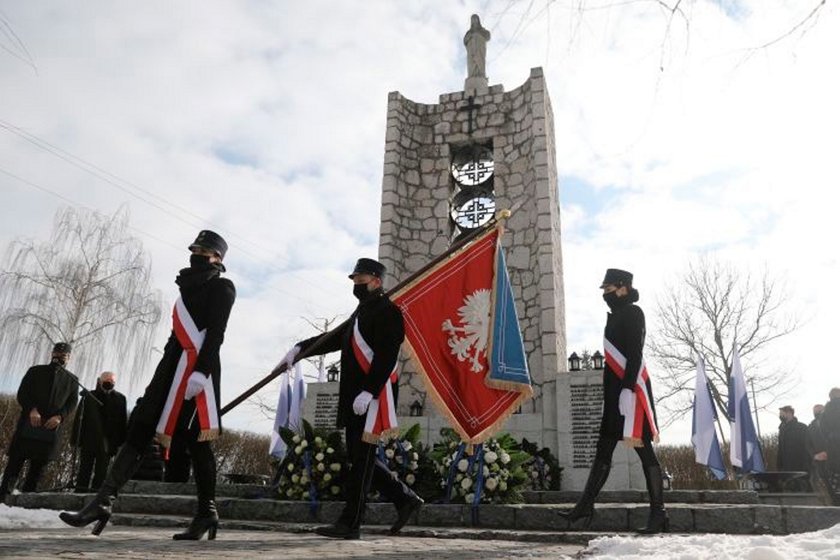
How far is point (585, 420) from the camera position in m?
10.2

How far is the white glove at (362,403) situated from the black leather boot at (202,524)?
1.07 metres

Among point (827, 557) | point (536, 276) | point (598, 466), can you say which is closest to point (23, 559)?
point (827, 557)

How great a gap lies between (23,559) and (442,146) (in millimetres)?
11926

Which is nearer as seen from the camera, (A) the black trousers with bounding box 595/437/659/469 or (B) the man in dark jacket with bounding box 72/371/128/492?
(A) the black trousers with bounding box 595/437/659/469

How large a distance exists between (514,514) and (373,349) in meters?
2.02

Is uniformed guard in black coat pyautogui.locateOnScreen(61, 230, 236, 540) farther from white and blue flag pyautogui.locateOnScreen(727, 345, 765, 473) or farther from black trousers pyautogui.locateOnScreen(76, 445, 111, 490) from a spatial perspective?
white and blue flag pyautogui.locateOnScreen(727, 345, 765, 473)

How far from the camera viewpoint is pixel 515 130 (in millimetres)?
12977

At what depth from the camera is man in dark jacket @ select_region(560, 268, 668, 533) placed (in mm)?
4934

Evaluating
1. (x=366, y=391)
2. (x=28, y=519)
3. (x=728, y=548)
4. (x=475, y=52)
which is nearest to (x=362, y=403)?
(x=366, y=391)

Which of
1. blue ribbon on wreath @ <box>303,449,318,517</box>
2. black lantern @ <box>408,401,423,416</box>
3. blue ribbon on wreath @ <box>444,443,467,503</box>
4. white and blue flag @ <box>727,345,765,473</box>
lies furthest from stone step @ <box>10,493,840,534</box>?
white and blue flag @ <box>727,345,765,473</box>

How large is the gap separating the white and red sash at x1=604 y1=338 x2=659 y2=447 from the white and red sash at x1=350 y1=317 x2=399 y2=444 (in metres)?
1.76

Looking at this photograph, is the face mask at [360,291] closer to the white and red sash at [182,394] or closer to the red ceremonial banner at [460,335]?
the white and red sash at [182,394]

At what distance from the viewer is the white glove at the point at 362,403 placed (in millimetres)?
4480

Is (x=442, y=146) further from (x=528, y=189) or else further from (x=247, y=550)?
(x=247, y=550)
